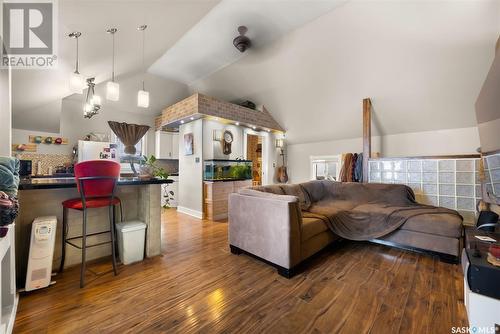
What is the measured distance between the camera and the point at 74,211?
7.28 ft

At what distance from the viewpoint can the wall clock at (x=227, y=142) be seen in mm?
4895

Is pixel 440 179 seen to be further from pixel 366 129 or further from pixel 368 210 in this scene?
pixel 368 210

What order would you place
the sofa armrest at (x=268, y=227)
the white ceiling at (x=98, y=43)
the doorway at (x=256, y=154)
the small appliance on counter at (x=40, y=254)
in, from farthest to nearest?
the doorway at (x=256, y=154) < the white ceiling at (x=98, y=43) < the sofa armrest at (x=268, y=227) < the small appliance on counter at (x=40, y=254)

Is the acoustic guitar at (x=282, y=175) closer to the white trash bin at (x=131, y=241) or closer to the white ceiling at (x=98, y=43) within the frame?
the white ceiling at (x=98, y=43)

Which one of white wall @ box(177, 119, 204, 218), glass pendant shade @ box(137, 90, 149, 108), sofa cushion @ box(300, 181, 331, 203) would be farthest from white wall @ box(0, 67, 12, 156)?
sofa cushion @ box(300, 181, 331, 203)

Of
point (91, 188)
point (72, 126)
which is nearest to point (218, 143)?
point (91, 188)

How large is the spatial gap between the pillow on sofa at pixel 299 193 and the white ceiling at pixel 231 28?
2604 mm

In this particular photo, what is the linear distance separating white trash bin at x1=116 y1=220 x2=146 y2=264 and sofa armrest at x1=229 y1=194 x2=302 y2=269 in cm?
A: 107

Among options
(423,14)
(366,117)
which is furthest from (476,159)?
(423,14)

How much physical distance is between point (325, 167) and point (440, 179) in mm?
2454

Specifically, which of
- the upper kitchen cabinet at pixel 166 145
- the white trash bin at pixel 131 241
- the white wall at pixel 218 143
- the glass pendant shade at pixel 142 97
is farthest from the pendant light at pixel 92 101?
the upper kitchen cabinet at pixel 166 145

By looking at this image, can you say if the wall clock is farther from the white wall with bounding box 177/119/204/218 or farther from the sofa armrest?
the sofa armrest

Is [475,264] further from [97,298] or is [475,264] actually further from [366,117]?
[366,117]

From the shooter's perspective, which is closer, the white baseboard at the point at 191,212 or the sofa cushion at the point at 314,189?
the sofa cushion at the point at 314,189
